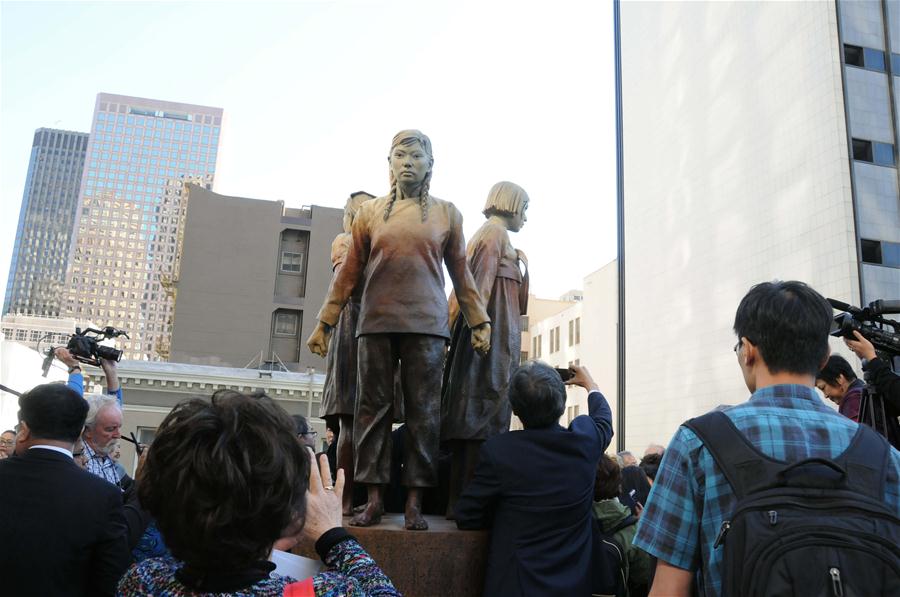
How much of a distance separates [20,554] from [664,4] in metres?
35.3

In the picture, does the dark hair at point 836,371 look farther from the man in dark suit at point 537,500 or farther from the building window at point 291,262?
the building window at point 291,262

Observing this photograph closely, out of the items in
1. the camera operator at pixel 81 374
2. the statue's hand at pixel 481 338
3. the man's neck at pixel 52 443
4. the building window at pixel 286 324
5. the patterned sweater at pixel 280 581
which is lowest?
the patterned sweater at pixel 280 581

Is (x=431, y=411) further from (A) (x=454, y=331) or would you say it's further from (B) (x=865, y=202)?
(B) (x=865, y=202)

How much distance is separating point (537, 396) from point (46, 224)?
164954 millimetres

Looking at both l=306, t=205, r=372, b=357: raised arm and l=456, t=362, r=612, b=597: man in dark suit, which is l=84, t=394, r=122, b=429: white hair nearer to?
l=306, t=205, r=372, b=357: raised arm

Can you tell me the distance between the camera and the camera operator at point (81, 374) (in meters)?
5.51

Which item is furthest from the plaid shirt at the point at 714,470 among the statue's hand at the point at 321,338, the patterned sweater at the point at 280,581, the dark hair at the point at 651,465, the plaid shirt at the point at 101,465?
the dark hair at the point at 651,465

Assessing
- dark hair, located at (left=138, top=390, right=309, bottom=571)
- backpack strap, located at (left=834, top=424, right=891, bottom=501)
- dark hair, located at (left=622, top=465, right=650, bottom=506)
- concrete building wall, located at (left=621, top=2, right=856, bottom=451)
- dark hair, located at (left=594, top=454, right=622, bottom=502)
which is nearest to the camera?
dark hair, located at (left=138, top=390, right=309, bottom=571)

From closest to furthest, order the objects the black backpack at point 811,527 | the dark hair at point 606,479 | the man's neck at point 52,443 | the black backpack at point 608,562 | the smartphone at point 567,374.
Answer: the black backpack at point 811,527
the man's neck at point 52,443
the black backpack at point 608,562
the dark hair at point 606,479
the smartphone at point 567,374

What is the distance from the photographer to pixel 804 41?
24234 mm

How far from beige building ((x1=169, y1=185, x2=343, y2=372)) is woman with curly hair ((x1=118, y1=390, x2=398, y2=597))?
120ft

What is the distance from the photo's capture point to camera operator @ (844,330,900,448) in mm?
3662

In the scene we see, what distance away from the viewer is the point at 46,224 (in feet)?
483

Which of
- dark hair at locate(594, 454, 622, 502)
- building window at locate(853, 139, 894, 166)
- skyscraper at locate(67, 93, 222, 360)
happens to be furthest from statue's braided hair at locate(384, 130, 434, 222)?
skyscraper at locate(67, 93, 222, 360)
